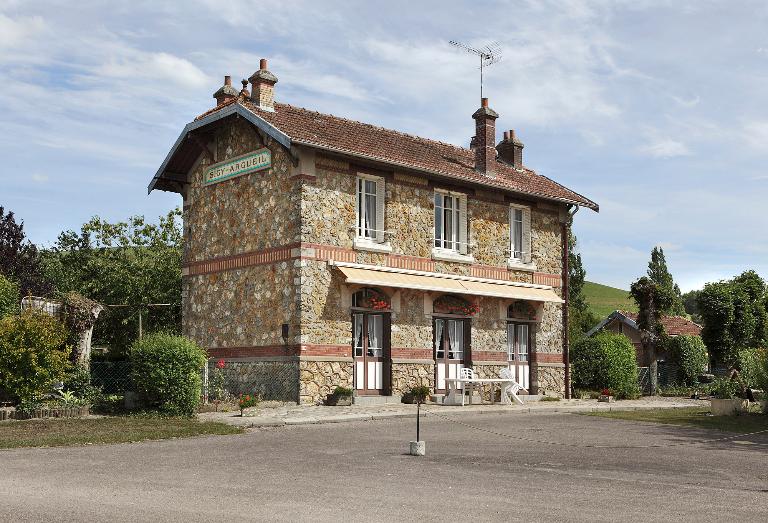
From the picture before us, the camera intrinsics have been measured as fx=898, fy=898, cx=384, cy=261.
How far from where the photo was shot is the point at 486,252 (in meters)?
24.8

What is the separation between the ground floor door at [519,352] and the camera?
25.4m

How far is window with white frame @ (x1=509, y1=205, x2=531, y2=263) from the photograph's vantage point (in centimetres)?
2583

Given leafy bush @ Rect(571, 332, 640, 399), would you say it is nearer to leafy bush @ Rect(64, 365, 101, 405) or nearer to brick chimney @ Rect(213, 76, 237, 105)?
brick chimney @ Rect(213, 76, 237, 105)

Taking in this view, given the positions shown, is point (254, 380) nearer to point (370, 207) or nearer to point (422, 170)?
point (370, 207)

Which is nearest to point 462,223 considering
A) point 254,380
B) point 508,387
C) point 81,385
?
point 508,387

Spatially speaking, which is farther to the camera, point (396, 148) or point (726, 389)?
point (396, 148)

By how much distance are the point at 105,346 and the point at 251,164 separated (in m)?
11.8

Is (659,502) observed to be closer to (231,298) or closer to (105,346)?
(231,298)

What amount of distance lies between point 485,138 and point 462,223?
3.14 metres

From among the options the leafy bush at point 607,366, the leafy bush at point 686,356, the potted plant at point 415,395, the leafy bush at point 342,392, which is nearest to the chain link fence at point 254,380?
the leafy bush at point 342,392

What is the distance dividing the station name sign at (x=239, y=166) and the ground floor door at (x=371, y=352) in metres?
4.39

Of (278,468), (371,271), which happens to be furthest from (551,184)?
(278,468)

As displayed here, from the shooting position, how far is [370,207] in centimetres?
2238

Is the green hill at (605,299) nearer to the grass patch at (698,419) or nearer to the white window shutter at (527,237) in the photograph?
the white window shutter at (527,237)
